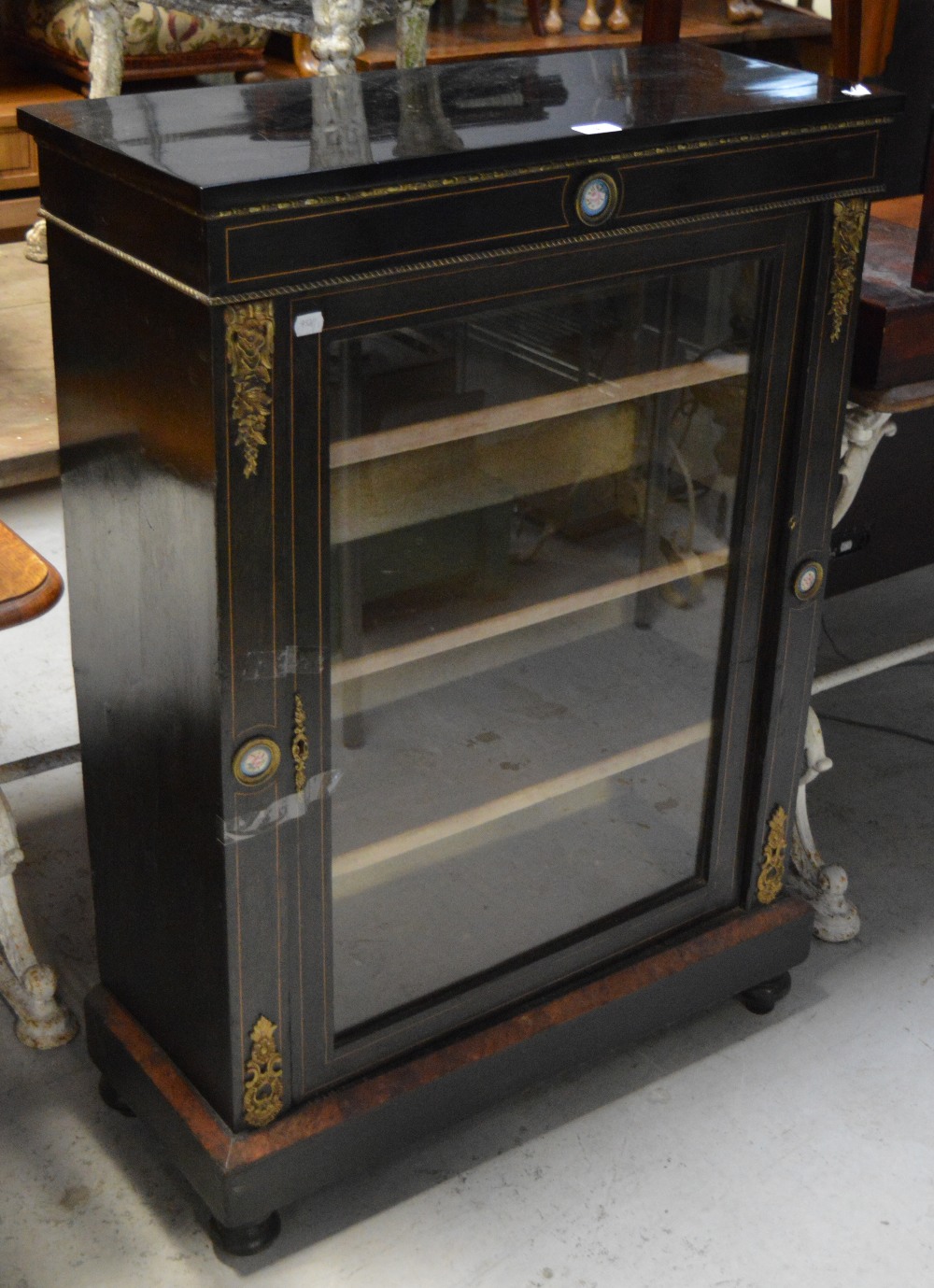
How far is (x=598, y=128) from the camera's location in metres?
1.43

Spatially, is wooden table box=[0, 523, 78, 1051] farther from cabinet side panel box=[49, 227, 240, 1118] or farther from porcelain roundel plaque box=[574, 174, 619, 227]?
porcelain roundel plaque box=[574, 174, 619, 227]

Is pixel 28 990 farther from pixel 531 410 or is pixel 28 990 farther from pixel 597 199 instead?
pixel 597 199

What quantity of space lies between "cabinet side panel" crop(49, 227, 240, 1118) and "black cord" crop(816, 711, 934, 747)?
1.43 meters

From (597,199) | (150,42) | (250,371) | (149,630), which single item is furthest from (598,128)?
(150,42)

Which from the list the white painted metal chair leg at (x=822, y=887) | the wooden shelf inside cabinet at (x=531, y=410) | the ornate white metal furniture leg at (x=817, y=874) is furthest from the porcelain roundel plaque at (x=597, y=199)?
the white painted metal chair leg at (x=822, y=887)

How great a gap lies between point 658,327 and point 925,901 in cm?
114

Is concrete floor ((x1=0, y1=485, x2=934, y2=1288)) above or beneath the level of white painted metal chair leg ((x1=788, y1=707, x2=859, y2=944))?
beneath

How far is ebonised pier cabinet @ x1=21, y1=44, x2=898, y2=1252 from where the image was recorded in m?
1.35

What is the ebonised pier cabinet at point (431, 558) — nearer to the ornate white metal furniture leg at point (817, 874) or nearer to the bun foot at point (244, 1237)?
the bun foot at point (244, 1237)

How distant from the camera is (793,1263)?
177cm

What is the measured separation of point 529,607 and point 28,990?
2.91 ft

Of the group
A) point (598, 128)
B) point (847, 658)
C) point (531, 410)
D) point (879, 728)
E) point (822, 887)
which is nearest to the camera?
point (598, 128)

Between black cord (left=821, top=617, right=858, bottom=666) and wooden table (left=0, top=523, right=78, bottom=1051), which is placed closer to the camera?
wooden table (left=0, top=523, right=78, bottom=1051)

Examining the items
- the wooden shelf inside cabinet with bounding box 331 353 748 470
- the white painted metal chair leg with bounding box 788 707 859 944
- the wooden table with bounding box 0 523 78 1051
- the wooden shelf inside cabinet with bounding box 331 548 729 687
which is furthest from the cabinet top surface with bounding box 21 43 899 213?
the white painted metal chair leg with bounding box 788 707 859 944
